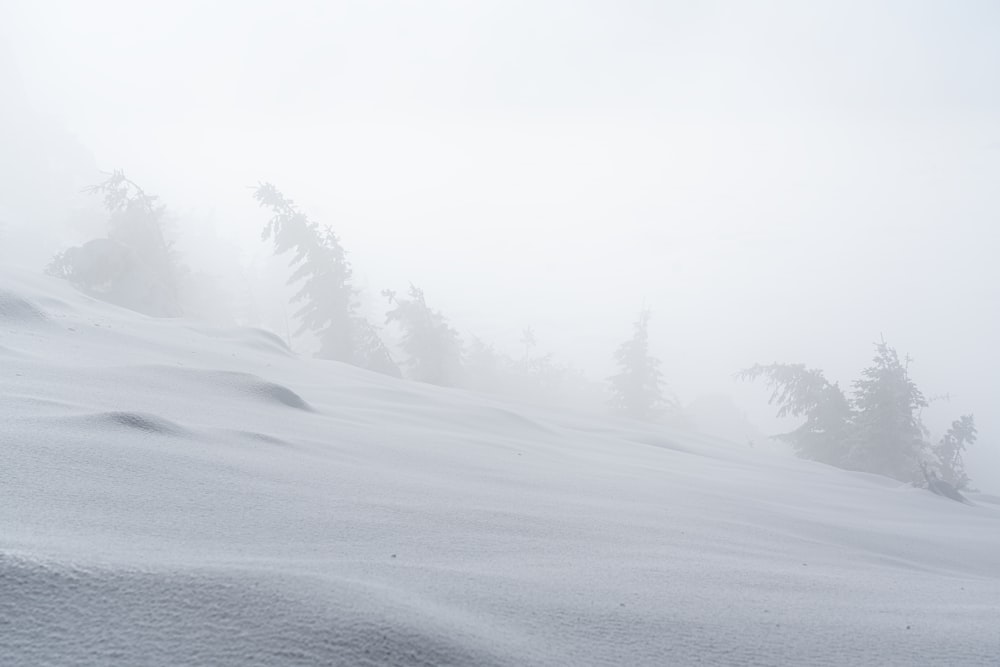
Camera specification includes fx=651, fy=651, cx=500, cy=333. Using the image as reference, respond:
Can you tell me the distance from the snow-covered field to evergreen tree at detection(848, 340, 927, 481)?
17.2 m

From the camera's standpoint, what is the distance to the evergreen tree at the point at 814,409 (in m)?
24.8

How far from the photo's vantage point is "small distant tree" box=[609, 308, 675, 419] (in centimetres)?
3622

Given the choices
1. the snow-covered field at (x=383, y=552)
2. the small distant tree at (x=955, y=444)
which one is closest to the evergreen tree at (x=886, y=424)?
the small distant tree at (x=955, y=444)

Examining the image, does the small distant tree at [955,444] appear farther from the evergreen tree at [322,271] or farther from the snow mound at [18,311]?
the snow mound at [18,311]

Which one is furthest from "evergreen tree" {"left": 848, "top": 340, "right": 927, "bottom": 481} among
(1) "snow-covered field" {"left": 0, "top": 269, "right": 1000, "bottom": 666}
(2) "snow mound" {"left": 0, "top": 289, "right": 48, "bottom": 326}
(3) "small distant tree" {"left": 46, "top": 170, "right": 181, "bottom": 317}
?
(3) "small distant tree" {"left": 46, "top": 170, "right": 181, "bottom": 317}

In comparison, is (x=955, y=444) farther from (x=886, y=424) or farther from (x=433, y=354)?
(x=433, y=354)

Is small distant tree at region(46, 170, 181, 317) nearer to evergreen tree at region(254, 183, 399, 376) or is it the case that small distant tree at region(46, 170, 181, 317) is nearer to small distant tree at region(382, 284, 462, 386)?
evergreen tree at region(254, 183, 399, 376)

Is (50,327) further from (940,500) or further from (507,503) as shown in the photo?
(940,500)

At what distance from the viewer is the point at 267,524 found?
8.93ft

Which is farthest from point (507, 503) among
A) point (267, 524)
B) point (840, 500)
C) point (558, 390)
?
point (558, 390)

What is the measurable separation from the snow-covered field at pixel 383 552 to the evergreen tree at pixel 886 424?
56.5ft

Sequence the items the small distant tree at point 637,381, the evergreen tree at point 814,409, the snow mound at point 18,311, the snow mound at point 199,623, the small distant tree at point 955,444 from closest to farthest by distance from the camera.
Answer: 1. the snow mound at point 199,623
2. the snow mound at point 18,311
3. the small distant tree at point 955,444
4. the evergreen tree at point 814,409
5. the small distant tree at point 637,381

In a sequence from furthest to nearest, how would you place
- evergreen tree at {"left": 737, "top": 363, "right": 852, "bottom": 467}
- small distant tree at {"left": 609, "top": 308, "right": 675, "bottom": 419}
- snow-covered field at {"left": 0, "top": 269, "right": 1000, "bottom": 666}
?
small distant tree at {"left": 609, "top": 308, "right": 675, "bottom": 419} < evergreen tree at {"left": 737, "top": 363, "right": 852, "bottom": 467} < snow-covered field at {"left": 0, "top": 269, "right": 1000, "bottom": 666}

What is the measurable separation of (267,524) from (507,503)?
1657mm
